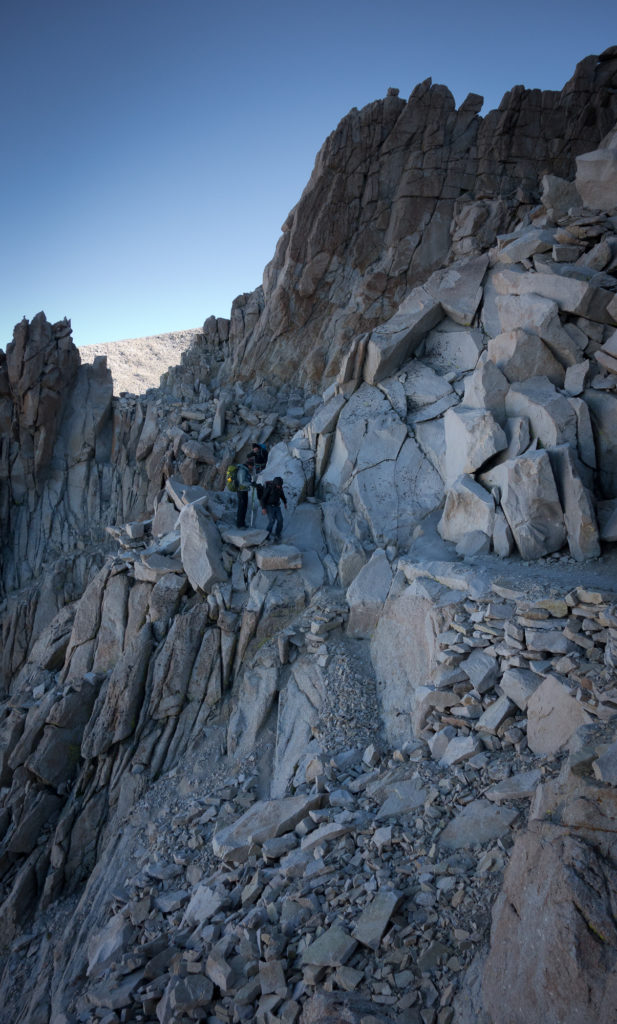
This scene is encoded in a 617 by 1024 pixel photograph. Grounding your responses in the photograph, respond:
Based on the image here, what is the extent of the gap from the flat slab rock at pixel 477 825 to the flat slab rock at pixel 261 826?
258 centimetres

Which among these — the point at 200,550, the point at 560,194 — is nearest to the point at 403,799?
the point at 200,550

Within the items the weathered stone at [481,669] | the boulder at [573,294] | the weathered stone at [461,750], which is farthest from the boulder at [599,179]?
the weathered stone at [461,750]

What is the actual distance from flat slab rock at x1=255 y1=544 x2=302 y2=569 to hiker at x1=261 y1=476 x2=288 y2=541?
0.88m

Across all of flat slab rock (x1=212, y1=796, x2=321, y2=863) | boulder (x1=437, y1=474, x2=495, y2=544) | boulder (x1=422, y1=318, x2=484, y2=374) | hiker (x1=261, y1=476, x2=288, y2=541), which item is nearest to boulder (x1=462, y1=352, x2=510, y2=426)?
boulder (x1=437, y1=474, x2=495, y2=544)

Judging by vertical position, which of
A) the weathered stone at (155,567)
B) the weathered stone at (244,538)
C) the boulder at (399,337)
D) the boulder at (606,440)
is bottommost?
the weathered stone at (155,567)

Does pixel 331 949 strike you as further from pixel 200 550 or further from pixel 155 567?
pixel 155 567

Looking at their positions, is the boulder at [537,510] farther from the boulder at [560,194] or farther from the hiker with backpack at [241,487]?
the boulder at [560,194]

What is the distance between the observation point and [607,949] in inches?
173

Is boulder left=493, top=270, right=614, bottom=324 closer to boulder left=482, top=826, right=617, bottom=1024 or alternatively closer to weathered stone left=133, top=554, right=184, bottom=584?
weathered stone left=133, top=554, right=184, bottom=584

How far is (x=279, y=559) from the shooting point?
1430 cm

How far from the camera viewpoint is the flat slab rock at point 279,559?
47.0ft

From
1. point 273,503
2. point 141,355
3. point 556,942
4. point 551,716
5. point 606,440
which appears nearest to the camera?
point 556,942

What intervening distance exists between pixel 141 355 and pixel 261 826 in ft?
234

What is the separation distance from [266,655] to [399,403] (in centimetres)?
866
